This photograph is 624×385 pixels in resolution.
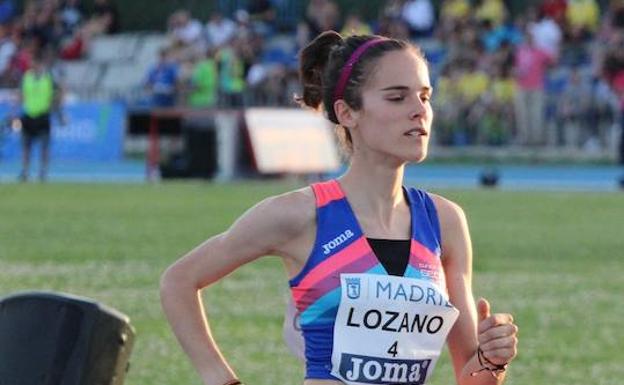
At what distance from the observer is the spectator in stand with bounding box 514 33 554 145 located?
31562mm

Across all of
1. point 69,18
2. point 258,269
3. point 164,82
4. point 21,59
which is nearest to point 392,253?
point 258,269

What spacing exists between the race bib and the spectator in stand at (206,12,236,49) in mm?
30528

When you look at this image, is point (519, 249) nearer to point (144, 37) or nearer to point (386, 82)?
point (386, 82)

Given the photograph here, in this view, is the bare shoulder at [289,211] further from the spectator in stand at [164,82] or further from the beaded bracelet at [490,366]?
the spectator in stand at [164,82]

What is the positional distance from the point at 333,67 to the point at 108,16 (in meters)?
35.2

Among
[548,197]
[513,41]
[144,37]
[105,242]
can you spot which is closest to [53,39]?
[144,37]

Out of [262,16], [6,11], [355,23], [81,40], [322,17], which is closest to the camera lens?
[355,23]

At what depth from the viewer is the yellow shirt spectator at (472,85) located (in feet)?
104

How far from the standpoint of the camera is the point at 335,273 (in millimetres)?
5293

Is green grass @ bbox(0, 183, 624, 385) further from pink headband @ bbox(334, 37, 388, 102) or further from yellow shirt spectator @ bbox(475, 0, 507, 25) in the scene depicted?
yellow shirt spectator @ bbox(475, 0, 507, 25)

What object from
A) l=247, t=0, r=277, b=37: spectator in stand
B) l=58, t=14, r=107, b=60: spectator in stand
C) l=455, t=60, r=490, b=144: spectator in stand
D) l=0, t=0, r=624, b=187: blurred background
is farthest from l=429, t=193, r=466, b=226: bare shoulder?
l=58, t=14, r=107, b=60: spectator in stand

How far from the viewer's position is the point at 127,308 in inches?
468

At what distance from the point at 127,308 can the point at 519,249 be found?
19.7ft

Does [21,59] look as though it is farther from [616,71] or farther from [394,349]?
[394,349]
